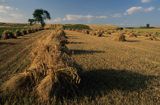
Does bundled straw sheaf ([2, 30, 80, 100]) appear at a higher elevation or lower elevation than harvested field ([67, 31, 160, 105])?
higher

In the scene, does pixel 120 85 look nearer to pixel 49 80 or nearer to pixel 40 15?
pixel 49 80

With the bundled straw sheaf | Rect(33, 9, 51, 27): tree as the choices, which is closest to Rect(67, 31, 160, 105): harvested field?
the bundled straw sheaf

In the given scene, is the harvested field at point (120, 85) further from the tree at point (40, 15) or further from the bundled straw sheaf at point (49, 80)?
the tree at point (40, 15)

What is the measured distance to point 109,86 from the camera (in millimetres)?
9141

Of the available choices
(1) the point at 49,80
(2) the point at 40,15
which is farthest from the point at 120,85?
(2) the point at 40,15

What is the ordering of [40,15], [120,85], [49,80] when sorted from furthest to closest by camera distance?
1. [40,15]
2. [120,85]
3. [49,80]

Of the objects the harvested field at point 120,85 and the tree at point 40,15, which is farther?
the tree at point 40,15

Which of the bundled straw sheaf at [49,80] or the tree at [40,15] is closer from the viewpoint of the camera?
the bundled straw sheaf at [49,80]

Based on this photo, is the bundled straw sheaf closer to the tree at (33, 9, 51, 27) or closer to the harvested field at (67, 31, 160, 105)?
the harvested field at (67, 31, 160, 105)

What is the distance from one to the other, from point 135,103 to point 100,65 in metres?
5.68

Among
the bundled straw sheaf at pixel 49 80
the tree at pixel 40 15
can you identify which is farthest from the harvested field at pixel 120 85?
the tree at pixel 40 15

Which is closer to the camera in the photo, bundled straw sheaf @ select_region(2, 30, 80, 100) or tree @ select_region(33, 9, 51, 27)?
bundled straw sheaf @ select_region(2, 30, 80, 100)

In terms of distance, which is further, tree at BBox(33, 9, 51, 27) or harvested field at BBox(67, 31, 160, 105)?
tree at BBox(33, 9, 51, 27)

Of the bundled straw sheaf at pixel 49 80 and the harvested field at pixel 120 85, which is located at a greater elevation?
the bundled straw sheaf at pixel 49 80
